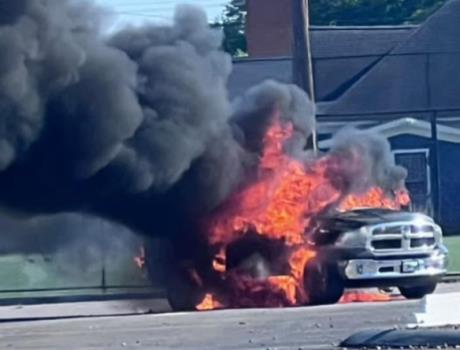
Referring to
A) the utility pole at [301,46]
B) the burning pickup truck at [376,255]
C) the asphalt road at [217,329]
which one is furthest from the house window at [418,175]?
the asphalt road at [217,329]

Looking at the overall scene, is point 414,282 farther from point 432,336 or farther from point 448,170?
point 448,170

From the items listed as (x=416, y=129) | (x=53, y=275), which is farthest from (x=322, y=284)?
(x=416, y=129)

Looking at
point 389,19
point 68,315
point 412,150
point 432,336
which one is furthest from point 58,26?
point 389,19

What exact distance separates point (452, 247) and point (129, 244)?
1597 cm

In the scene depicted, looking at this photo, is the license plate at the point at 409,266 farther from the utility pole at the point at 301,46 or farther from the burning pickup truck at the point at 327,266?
the utility pole at the point at 301,46

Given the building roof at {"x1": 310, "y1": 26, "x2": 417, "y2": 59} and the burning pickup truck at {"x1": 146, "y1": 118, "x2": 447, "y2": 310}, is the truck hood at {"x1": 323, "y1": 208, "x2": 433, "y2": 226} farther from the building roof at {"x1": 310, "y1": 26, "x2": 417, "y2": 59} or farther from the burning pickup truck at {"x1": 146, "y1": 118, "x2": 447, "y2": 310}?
the building roof at {"x1": 310, "y1": 26, "x2": 417, "y2": 59}

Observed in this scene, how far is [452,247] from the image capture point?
3966 cm

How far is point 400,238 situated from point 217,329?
4887mm

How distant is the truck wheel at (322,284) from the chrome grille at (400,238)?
27.6 inches

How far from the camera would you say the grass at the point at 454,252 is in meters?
32.9

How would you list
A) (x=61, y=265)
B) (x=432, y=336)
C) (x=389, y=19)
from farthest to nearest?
(x=389, y=19) → (x=61, y=265) → (x=432, y=336)

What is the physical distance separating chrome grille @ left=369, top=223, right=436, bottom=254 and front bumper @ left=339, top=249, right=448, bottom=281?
161 millimetres

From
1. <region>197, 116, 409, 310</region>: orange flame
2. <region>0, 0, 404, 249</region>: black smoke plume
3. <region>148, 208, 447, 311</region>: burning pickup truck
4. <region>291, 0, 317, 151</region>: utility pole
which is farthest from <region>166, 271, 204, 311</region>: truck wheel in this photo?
<region>291, 0, 317, 151</region>: utility pole

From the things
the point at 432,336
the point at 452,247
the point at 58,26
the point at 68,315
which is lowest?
the point at 452,247
